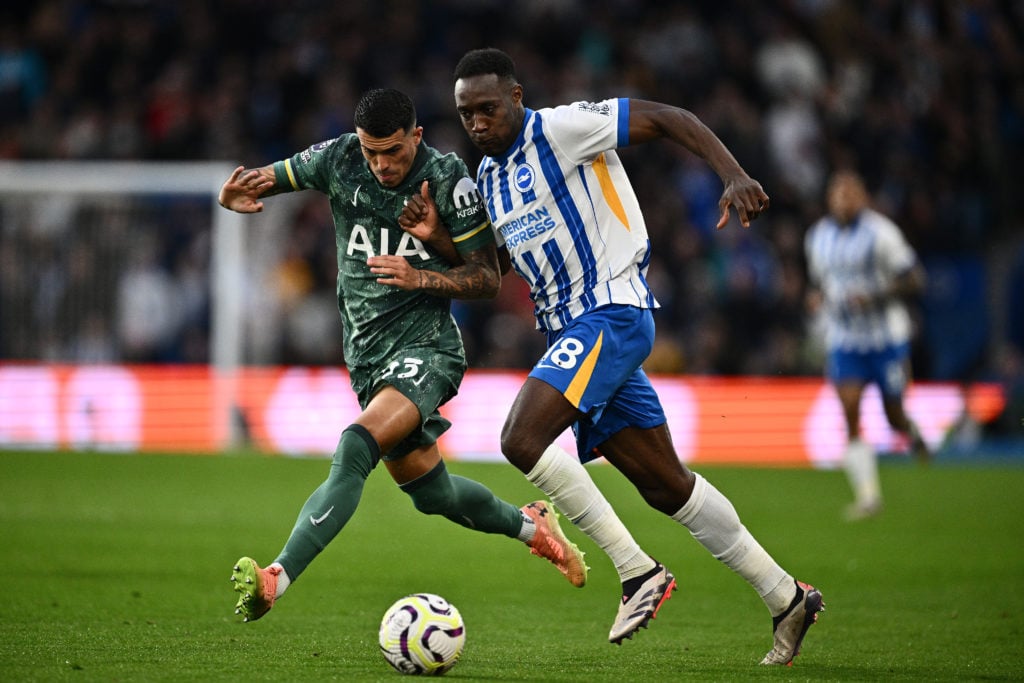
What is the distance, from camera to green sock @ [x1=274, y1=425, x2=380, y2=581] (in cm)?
555

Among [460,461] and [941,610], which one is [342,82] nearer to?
[460,461]

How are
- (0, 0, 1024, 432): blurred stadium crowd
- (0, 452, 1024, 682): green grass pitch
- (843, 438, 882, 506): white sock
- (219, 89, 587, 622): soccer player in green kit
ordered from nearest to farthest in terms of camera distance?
(0, 452, 1024, 682): green grass pitch, (219, 89, 587, 622): soccer player in green kit, (843, 438, 882, 506): white sock, (0, 0, 1024, 432): blurred stadium crowd

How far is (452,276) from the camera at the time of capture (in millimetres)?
6395

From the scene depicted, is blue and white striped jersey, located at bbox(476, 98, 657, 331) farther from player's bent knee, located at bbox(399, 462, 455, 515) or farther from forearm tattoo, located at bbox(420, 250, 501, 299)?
player's bent knee, located at bbox(399, 462, 455, 515)

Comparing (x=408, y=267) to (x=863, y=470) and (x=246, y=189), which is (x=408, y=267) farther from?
(x=863, y=470)

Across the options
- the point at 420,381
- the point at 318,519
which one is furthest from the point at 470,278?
the point at 318,519

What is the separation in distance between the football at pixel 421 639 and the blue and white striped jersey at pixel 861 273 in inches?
307

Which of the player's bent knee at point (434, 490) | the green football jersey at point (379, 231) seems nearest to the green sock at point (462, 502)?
the player's bent knee at point (434, 490)

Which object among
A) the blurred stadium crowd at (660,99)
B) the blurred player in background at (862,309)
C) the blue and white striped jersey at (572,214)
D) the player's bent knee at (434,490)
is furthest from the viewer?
the blurred stadium crowd at (660,99)

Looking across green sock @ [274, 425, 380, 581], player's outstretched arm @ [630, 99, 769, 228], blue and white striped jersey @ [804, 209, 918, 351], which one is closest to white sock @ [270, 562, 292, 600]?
green sock @ [274, 425, 380, 581]

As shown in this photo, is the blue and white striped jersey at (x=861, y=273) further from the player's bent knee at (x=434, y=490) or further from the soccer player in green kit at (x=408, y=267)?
the player's bent knee at (x=434, y=490)

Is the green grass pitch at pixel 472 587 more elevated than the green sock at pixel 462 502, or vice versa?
the green sock at pixel 462 502

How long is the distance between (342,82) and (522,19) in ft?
9.31

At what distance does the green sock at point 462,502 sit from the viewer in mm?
6785
